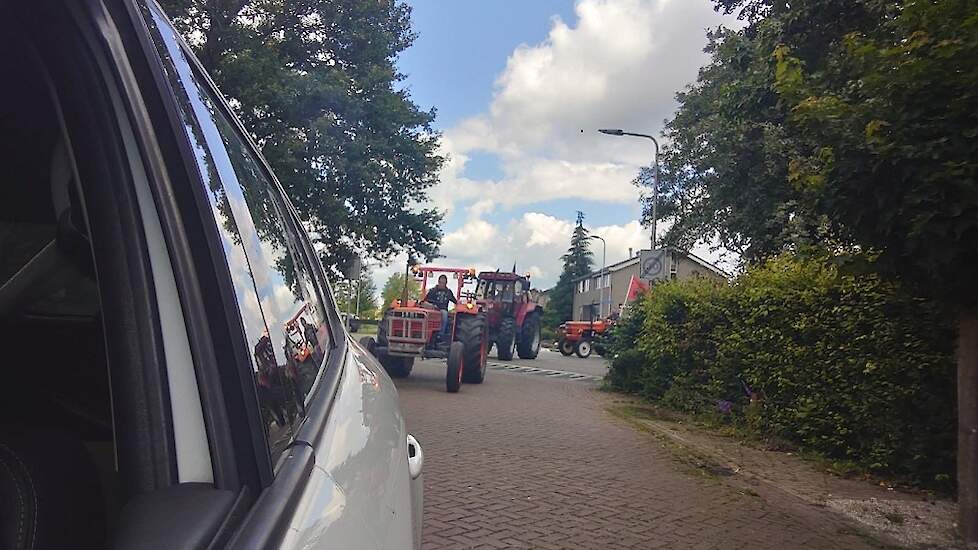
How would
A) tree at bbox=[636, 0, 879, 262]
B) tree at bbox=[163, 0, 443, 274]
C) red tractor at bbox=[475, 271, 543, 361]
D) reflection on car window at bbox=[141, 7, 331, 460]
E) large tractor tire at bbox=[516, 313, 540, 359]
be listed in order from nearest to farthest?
reflection on car window at bbox=[141, 7, 331, 460] → tree at bbox=[636, 0, 879, 262] → tree at bbox=[163, 0, 443, 274] → red tractor at bbox=[475, 271, 543, 361] → large tractor tire at bbox=[516, 313, 540, 359]

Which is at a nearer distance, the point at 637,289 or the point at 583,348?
the point at 637,289

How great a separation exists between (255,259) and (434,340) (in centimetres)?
1294

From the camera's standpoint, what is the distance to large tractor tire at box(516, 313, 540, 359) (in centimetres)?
2525

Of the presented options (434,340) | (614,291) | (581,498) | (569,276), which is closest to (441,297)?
(434,340)

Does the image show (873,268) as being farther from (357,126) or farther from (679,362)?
(357,126)

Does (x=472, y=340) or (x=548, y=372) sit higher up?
(x=472, y=340)

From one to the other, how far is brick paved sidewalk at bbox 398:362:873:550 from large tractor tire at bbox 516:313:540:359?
48.5ft

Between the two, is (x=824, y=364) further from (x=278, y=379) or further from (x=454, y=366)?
(x=278, y=379)

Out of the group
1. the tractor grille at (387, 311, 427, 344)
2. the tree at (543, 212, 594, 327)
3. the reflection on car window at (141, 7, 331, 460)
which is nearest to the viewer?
the reflection on car window at (141, 7, 331, 460)

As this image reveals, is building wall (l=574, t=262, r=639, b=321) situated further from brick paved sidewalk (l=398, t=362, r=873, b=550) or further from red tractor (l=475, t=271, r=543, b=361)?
brick paved sidewalk (l=398, t=362, r=873, b=550)

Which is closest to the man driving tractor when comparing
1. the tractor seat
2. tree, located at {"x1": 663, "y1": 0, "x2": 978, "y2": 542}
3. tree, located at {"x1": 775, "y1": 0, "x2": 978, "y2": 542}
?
tree, located at {"x1": 663, "y1": 0, "x2": 978, "y2": 542}

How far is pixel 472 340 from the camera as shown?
14.0m

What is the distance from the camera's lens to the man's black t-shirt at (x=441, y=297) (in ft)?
50.6

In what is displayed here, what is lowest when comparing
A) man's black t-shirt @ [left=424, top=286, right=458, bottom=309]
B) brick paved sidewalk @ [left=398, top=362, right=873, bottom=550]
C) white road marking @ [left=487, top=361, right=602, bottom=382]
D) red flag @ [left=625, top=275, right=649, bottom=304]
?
brick paved sidewalk @ [left=398, top=362, right=873, bottom=550]
